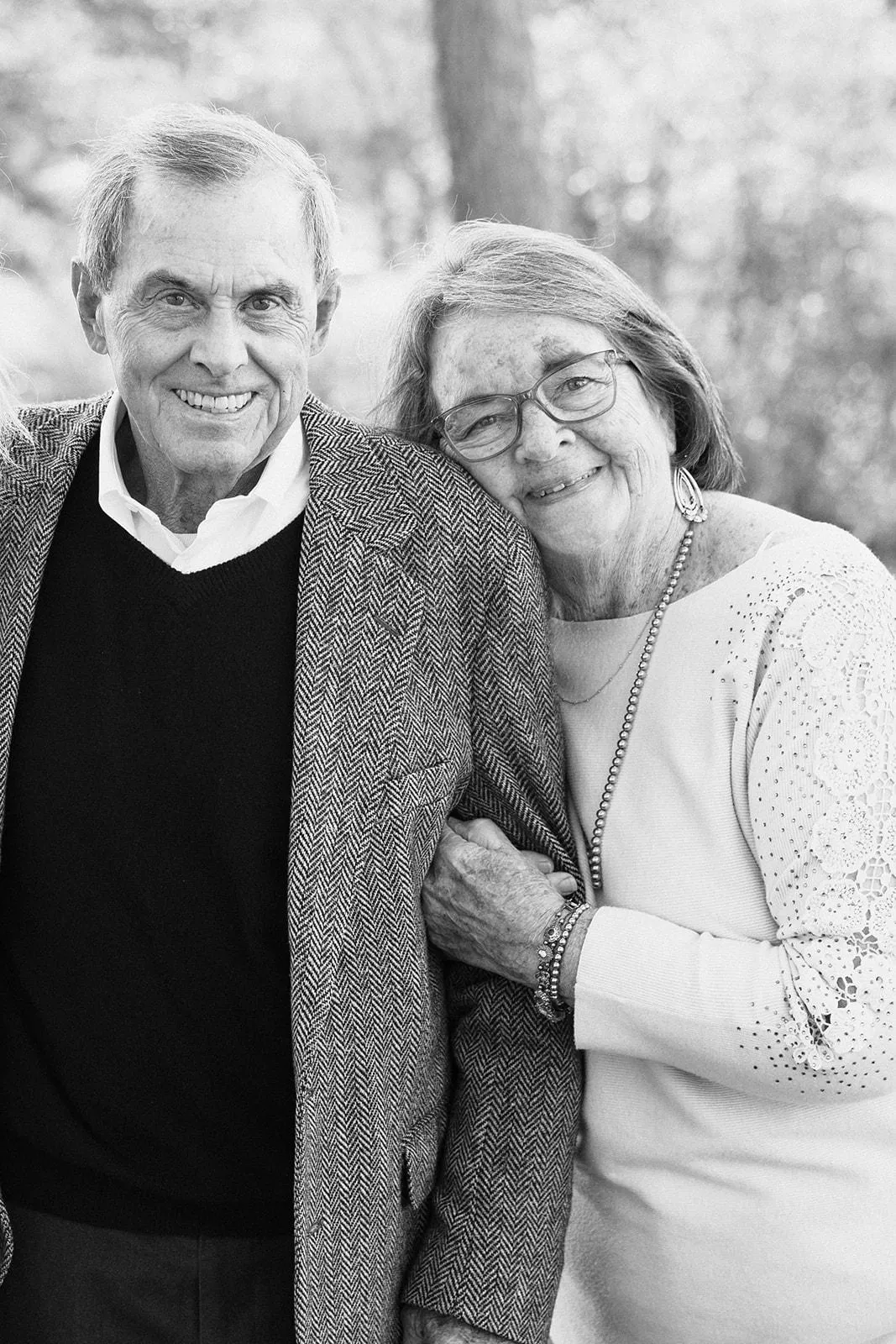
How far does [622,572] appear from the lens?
221 centimetres

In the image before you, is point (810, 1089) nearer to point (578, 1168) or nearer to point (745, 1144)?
point (745, 1144)

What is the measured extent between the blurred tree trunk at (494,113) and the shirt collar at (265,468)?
3.32 metres

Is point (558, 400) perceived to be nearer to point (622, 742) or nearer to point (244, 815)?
point (622, 742)

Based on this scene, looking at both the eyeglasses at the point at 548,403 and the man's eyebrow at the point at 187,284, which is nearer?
the man's eyebrow at the point at 187,284

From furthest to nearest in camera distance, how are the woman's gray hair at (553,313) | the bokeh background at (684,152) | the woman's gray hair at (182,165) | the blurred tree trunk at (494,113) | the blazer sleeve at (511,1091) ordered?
the bokeh background at (684,152), the blurred tree trunk at (494,113), the woman's gray hair at (553,313), the blazer sleeve at (511,1091), the woman's gray hair at (182,165)

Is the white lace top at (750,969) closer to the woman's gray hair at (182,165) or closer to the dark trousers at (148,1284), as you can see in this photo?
the dark trousers at (148,1284)

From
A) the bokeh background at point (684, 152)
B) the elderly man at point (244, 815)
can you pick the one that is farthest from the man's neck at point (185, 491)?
the bokeh background at point (684, 152)

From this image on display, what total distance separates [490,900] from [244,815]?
36 cm

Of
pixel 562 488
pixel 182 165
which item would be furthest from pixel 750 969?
pixel 182 165

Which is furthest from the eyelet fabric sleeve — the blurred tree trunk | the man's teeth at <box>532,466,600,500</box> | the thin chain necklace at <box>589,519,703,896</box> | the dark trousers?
the blurred tree trunk

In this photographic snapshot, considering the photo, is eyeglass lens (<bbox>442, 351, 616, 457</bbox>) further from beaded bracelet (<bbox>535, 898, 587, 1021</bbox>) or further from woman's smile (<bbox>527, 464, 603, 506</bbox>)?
beaded bracelet (<bbox>535, 898, 587, 1021</bbox>)

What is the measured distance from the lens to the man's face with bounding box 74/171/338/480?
1.91 meters

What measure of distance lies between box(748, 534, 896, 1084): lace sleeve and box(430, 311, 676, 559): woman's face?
378mm

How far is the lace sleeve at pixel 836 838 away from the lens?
1.82 m
